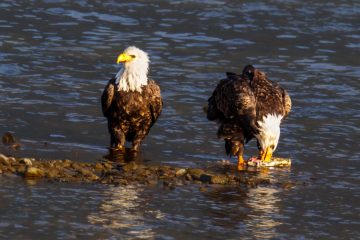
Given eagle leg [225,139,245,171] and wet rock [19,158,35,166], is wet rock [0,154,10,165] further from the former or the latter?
eagle leg [225,139,245,171]

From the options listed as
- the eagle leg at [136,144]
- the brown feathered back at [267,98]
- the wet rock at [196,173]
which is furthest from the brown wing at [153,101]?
the wet rock at [196,173]

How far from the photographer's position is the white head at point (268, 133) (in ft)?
38.9

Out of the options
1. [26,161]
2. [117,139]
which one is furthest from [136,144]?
[26,161]

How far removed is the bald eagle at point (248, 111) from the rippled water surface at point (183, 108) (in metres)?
0.33

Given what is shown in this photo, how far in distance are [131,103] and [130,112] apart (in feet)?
0.33

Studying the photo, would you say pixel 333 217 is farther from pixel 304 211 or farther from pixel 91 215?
pixel 91 215

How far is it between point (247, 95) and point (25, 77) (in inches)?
176

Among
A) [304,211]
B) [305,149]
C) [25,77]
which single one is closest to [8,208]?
[304,211]

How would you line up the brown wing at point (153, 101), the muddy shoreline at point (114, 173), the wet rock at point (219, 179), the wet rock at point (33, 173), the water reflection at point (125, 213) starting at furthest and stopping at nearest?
the brown wing at point (153, 101)
the wet rock at point (219, 179)
the muddy shoreline at point (114, 173)
the wet rock at point (33, 173)
the water reflection at point (125, 213)

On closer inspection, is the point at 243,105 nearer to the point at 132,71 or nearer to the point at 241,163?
the point at 241,163

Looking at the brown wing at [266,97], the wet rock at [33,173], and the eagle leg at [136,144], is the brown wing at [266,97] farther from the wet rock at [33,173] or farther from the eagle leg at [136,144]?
the wet rock at [33,173]

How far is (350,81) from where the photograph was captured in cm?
1631

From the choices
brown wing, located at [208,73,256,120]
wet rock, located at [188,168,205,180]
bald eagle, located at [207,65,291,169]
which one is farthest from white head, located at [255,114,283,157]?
wet rock, located at [188,168,205,180]

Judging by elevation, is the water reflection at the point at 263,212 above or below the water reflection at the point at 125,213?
below
